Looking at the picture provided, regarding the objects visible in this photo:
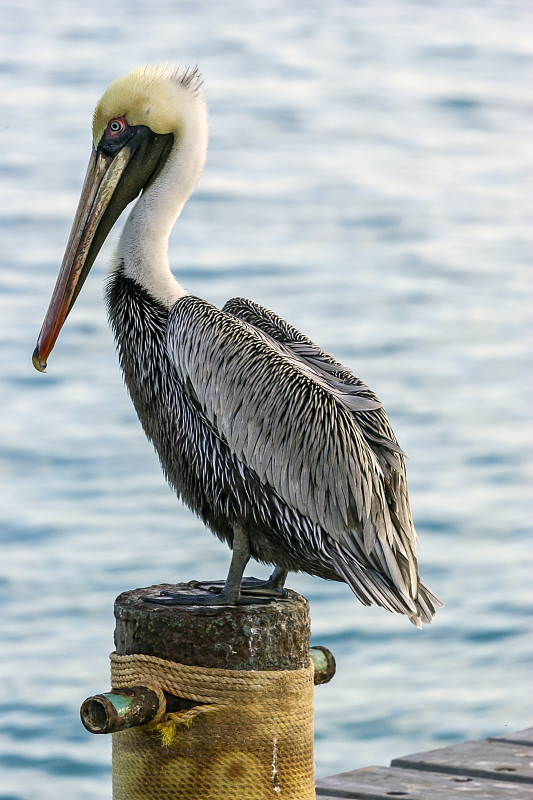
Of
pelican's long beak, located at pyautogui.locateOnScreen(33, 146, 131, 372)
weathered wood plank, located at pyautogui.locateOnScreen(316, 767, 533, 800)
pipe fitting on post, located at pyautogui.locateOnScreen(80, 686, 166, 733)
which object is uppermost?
pelican's long beak, located at pyautogui.locateOnScreen(33, 146, 131, 372)

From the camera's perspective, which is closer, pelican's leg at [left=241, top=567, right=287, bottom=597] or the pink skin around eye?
pelican's leg at [left=241, top=567, right=287, bottom=597]

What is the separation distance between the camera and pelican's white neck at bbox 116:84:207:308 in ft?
10.1

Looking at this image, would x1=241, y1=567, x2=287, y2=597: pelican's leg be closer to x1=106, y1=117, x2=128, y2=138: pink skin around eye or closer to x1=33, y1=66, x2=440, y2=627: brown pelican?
x1=33, y1=66, x2=440, y2=627: brown pelican

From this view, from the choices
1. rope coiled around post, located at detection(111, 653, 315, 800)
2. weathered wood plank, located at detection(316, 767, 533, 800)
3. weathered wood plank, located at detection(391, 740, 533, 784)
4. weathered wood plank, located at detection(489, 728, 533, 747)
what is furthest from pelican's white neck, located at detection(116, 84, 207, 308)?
weathered wood plank, located at detection(489, 728, 533, 747)

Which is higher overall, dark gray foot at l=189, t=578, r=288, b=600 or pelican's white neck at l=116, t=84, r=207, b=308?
pelican's white neck at l=116, t=84, r=207, b=308

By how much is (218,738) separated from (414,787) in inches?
35.5

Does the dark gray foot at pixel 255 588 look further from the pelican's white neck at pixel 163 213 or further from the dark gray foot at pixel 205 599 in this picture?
the pelican's white neck at pixel 163 213

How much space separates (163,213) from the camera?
3.11 meters

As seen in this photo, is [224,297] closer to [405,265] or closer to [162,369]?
[405,265]

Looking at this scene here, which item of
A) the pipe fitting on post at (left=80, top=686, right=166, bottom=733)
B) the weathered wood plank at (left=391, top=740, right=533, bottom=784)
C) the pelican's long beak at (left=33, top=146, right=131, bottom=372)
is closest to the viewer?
the pipe fitting on post at (left=80, top=686, right=166, bottom=733)

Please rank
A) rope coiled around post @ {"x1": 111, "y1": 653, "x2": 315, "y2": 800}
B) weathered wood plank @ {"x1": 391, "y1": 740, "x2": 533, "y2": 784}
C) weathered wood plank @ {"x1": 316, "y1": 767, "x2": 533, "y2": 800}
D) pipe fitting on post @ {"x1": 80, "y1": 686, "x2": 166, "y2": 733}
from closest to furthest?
pipe fitting on post @ {"x1": 80, "y1": 686, "x2": 166, "y2": 733}
rope coiled around post @ {"x1": 111, "y1": 653, "x2": 315, "y2": 800}
weathered wood plank @ {"x1": 316, "y1": 767, "x2": 533, "y2": 800}
weathered wood plank @ {"x1": 391, "y1": 740, "x2": 533, "y2": 784}

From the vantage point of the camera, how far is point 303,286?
11.5 meters

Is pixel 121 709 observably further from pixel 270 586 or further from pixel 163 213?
pixel 163 213

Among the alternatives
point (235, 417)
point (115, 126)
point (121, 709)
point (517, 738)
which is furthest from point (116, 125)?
point (517, 738)
